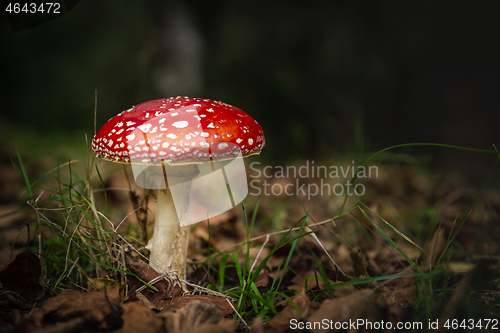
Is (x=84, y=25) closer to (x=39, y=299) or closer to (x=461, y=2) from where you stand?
(x=39, y=299)

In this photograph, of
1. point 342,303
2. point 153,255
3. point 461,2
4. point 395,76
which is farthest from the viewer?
point 395,76

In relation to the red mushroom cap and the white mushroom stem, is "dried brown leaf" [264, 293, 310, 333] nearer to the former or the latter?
the red mushroom cap

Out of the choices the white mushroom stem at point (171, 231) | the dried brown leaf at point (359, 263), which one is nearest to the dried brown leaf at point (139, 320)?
the white mushroom stem at point (171, 231)

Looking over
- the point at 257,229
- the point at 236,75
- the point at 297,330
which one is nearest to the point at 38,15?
the point at 257,229

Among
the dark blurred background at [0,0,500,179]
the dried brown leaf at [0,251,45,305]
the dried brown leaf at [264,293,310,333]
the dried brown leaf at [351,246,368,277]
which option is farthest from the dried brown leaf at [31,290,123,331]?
the dark blurred background at [0,0,500,179]

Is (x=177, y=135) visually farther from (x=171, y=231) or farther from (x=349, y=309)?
(x=349, y=309)

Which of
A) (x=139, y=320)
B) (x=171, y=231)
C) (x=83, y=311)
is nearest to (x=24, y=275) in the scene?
(x=83, y=311)

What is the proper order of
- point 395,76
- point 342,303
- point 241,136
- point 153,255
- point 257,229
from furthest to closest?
point 395,76 < point 257,229 < point 153,255 < point 241,136 < point 342,303
